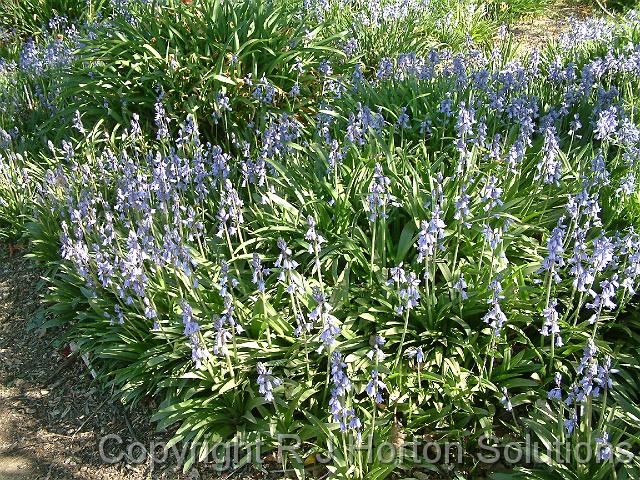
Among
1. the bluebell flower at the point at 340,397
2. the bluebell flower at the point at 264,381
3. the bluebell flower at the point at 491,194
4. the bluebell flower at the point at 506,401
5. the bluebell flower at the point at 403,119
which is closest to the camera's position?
the bluebell flower at the point at 340,397

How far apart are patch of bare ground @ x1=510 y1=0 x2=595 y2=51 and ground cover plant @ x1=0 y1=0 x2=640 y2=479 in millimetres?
1509

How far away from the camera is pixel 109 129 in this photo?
20.6ft

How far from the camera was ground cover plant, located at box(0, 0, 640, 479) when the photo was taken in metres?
3.50

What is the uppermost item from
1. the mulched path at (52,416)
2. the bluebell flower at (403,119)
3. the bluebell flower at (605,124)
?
the bluebell flower at (605,124)

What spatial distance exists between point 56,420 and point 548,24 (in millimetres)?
7375

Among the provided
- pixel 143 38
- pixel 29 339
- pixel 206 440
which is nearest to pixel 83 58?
pixel 143 38

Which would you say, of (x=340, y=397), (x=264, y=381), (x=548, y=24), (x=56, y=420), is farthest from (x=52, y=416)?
(x=548, y=24)

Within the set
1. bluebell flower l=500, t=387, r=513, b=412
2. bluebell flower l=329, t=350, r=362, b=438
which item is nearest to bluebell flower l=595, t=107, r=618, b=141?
bluebell flower l=500, t=387, r=513, b=412

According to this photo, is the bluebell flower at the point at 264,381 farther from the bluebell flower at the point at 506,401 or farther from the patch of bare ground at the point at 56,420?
the bluebell flower at the point at 506,401

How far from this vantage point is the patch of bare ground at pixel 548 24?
802 cm

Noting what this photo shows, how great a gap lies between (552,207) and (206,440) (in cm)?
267

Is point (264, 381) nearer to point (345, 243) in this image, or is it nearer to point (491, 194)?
point (345, 243)

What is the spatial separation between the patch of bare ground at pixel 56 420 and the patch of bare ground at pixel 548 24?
5801 mm

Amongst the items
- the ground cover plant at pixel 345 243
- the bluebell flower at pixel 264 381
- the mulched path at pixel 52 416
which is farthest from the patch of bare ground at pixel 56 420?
the bluebell flower at pixel 264 381
